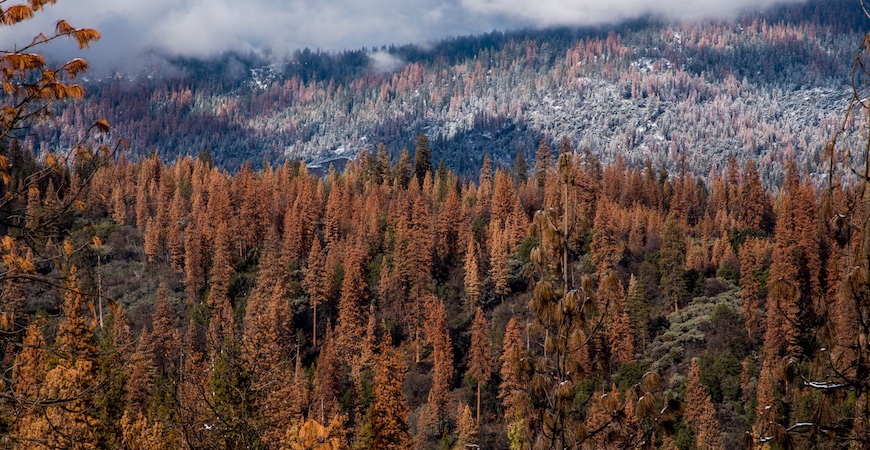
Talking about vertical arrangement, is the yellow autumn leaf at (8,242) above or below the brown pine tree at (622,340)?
above

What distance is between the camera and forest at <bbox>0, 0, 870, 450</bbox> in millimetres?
7000

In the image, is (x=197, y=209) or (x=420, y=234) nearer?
(x=420, y=234)

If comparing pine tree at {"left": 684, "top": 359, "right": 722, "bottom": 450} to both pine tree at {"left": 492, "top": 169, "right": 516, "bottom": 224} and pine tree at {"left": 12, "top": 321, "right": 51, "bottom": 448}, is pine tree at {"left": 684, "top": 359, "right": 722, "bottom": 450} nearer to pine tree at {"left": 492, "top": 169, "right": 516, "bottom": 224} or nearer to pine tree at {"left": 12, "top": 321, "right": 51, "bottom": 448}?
pine tree at {"left": 12, "top": 321, "right": 51, "bottom": 448}

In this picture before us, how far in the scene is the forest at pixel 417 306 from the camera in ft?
23.0

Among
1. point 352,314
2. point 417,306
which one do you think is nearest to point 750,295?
point 417,306

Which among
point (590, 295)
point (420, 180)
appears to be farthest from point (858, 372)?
point (420, 180)

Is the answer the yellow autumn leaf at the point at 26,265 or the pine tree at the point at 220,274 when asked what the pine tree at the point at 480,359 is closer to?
the pine tree at the point at 220,274

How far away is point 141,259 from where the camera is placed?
3858 inches

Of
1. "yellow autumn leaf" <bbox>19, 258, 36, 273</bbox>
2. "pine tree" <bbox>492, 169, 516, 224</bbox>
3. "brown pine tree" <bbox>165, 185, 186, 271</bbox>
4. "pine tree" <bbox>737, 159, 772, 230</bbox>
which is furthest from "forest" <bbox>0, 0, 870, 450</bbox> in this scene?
"pine tree" <bbox>492, 169, 516, 224</bbox>

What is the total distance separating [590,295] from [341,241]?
8474 centimetres

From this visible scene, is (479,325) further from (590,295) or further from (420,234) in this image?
(590,295)

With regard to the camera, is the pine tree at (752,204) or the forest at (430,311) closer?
the forest at (430,311)

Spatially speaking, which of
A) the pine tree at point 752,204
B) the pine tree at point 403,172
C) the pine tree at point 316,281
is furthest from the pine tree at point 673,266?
the pine tree at point 403,172

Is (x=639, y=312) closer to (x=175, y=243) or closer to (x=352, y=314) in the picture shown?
(x=352, y=314)
